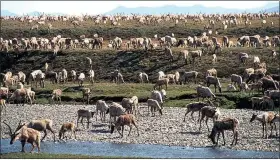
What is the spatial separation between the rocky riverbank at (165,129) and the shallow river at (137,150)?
88 cm

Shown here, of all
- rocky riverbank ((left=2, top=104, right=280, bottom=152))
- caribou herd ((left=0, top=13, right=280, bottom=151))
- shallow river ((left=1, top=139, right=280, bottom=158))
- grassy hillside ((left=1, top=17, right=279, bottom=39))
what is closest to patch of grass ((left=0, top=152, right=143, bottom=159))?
caribou herd ((left=0, top=13, right=280, bottom=151))

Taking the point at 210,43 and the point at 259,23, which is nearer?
the point at 210,43

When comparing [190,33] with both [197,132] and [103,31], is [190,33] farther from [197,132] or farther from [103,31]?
[197,132]

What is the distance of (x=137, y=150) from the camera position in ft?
92.1

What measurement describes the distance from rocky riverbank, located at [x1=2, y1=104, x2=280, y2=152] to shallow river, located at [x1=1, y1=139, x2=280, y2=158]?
88 centimetres

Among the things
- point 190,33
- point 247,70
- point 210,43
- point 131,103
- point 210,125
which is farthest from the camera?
point 190,33

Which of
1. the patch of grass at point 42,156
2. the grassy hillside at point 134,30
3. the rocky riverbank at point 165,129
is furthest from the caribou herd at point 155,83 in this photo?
the grassy hillside at point 134,30

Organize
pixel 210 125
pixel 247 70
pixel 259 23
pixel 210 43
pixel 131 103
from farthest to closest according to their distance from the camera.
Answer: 1. pixel 259 23
2. pixel 210 43
3. pixel 247 70
4. pixel 131 103
5. pixel 210 125

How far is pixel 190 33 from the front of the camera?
78.1m

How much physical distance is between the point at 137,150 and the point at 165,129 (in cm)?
545

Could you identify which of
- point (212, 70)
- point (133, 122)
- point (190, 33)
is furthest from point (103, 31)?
point (133, 122)

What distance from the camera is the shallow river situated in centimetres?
2686

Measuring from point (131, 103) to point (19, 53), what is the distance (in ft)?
100.0

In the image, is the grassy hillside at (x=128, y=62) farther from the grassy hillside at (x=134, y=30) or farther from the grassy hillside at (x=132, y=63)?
the grassy hillside at (x=134, y=30)
